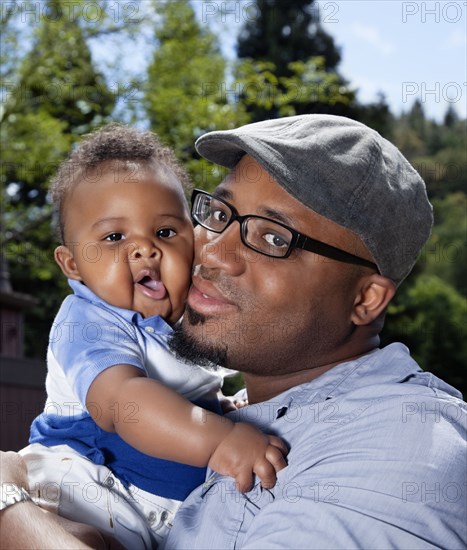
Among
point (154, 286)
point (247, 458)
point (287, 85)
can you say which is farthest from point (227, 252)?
point (287, 85)

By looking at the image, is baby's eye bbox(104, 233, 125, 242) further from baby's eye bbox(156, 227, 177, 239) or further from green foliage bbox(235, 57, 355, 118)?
green foliage bbox(235, 57, 355, 118)

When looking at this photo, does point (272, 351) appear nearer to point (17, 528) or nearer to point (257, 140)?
point (257, 140)

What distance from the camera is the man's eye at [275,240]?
207cm

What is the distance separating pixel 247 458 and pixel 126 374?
0.37 metres

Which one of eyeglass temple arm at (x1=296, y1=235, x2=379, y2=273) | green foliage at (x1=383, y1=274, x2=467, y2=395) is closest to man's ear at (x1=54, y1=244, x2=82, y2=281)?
eyeglass temple arm at (x1=296, y1=235, x2=379, y2=273)

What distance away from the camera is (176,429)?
179cm

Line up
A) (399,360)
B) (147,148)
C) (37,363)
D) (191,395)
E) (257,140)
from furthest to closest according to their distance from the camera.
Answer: (37,363)
(147,148)
(191,395)
(257,140)
(399,360)

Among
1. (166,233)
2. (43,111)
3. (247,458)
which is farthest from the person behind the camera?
(43,111)

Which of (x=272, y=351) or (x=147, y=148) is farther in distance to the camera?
(x=147, y=148)

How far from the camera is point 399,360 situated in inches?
73.7

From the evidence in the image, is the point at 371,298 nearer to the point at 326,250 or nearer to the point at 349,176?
the point at 326,250

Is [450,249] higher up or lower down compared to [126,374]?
lower down

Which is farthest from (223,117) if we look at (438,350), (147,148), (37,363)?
(438,350)

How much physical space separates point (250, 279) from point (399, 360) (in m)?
0.42
